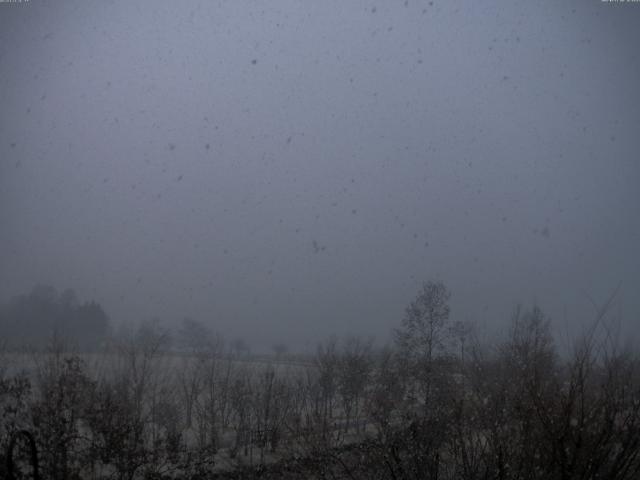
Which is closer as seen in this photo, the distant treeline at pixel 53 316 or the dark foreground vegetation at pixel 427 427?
the dark foreground vegetation at pixel 427 427

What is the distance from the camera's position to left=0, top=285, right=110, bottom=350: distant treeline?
5997 cm

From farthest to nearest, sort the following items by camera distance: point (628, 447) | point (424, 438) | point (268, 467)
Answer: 1. point (268, 467)
2. point (424, 438)
3. point (628, 447)

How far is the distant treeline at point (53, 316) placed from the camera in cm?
5997

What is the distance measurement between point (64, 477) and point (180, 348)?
8055cm

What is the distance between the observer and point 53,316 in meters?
62.4

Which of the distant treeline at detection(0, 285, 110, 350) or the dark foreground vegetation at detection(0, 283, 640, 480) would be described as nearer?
the dark foreground vegetation at detection(0, 283, 640, 480)

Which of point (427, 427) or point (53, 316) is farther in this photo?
point (53, 316)

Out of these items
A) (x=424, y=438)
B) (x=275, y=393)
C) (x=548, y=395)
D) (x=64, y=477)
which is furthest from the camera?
(x=275, y=393)

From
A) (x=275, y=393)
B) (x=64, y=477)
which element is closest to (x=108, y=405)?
(x=64, y=477)

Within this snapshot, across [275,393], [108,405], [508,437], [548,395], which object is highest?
[548,395]

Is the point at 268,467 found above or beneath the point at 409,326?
beneath

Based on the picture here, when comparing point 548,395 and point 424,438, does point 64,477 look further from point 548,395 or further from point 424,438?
point 548,395

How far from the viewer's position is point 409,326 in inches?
1047

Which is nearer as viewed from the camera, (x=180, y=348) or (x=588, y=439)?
(x=588, y=439)
